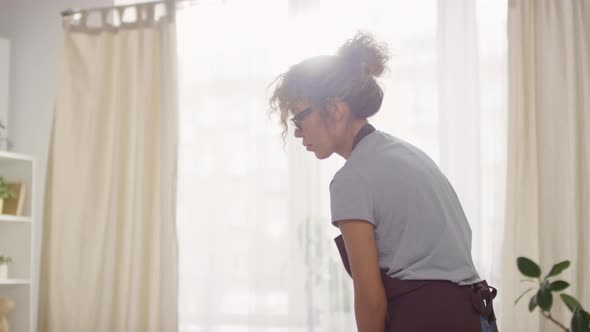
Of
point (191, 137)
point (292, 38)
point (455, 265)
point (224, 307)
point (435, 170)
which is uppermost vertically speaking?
point (292, 38)

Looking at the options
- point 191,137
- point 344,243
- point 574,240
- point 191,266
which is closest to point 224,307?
point 191,266

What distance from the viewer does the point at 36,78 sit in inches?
170

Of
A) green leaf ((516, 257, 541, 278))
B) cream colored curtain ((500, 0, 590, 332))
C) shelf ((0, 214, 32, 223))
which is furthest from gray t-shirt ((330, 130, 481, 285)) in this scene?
shelf ((0, 214, 32, 223))

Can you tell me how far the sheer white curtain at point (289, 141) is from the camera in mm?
3389

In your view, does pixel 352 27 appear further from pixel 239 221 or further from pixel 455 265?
pixel 455 265

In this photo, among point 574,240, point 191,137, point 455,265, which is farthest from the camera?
point 191,137

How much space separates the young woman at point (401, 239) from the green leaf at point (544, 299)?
935mm

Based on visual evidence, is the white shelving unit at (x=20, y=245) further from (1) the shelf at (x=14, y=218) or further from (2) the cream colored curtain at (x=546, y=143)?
(2) the cream colored curtain at (x=546, y=143)

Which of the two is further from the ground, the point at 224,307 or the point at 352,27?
the point at 352,27

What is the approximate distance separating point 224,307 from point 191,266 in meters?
0.26

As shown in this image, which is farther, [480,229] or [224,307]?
[224,307]

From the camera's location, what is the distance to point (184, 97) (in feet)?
12.9

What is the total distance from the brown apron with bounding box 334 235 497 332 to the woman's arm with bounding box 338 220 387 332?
0.9 inches

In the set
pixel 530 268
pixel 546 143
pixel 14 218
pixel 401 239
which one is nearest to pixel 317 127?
pixel 401 239
